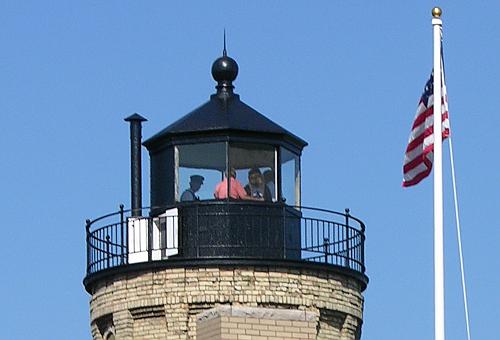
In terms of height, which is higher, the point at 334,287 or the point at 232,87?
the point at 232,87

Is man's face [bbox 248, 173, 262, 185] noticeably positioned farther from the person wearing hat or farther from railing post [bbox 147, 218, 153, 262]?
railing post [bbox 147, 218, 153, 262]

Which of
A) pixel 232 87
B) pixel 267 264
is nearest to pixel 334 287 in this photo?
pixel 267 264

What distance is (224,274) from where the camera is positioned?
39688 millimetres

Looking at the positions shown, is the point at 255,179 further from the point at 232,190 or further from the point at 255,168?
the point at 232,190

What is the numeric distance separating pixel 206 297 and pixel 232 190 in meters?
1.95

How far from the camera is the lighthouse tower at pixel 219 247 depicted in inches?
1563

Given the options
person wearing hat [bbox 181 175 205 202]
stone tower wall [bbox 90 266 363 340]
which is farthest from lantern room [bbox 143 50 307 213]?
stone tower wall [bbox 90 266 363 340]

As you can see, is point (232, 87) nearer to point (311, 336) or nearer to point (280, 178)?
point (280, 178)

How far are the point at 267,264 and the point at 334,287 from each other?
1.39 m

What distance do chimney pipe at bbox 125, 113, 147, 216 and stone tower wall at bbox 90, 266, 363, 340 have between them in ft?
5.07

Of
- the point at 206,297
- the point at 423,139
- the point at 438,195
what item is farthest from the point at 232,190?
the point at 438,195

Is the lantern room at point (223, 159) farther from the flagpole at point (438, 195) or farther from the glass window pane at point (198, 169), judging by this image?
the flagpole at point (438, 195)

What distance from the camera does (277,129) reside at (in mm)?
40812

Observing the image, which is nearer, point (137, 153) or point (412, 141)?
point (412, 141)
